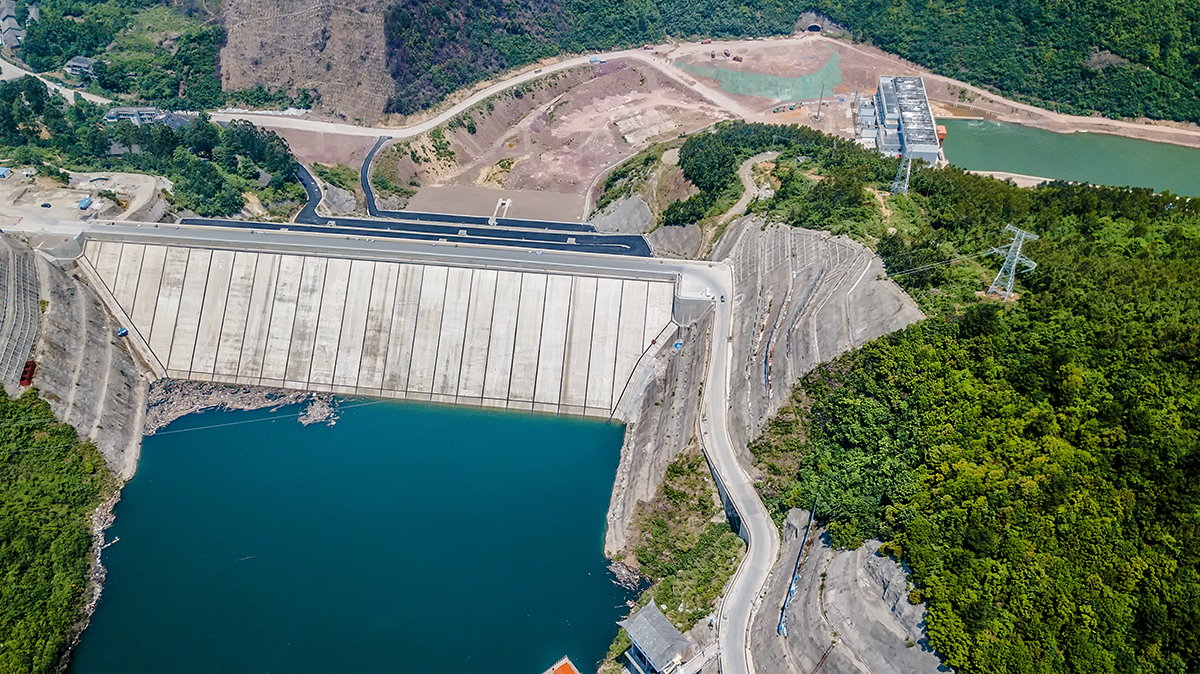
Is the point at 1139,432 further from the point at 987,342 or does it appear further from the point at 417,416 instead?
the point at 417,416

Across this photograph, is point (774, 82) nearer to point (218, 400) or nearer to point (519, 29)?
point (519, 29)

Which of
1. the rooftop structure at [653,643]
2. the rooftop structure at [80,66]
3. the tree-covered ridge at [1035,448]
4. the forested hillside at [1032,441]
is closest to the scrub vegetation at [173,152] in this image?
the rooftop structure at [80,66]

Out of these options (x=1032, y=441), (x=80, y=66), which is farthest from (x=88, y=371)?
(x=1032, y=441)

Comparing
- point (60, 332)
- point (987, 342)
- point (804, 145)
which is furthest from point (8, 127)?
point (987, 342)

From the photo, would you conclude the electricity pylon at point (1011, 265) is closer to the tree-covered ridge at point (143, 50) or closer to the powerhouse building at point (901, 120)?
the powerhouse building at point (901, 120)

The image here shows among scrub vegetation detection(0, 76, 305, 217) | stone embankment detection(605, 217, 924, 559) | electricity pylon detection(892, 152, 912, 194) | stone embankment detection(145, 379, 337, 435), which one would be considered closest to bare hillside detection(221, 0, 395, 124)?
scrub vegetation detection(0, 76, 305, 217)
